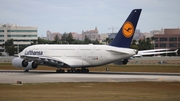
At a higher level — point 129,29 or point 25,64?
point 129,29

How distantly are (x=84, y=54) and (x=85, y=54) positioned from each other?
0.16 metres

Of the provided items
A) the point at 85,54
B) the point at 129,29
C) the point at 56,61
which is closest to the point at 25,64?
the point at 56,61

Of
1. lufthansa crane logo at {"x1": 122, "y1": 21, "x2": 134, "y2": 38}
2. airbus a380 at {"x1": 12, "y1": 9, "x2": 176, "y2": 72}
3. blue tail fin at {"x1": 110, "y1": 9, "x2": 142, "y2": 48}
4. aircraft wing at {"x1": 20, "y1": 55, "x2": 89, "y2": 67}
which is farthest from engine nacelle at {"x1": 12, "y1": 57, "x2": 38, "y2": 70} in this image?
Answer: lufthansa crane logo at {"x1": 122, "y1": 21, "x2": 134, "y2": 38}

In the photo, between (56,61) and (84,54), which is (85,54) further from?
(56,61)

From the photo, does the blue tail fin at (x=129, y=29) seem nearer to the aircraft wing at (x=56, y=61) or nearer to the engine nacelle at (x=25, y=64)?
the aircraft wing at (x=56, y=61)

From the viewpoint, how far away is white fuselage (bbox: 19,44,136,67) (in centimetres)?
6155

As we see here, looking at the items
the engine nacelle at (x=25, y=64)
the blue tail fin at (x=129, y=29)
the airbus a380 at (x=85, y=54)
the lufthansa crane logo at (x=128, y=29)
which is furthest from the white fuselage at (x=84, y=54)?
the lufthansa crane logo at (x=128, y=29)

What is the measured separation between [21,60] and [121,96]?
3548cm

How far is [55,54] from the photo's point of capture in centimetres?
6675

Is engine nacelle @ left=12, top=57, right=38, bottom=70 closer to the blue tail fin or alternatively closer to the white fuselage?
the white fuselage

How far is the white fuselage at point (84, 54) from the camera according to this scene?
61.5m

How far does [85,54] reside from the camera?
6438 cm

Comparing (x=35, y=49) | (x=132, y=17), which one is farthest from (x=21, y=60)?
(x=132, y=17)

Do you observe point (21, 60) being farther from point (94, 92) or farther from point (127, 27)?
point (94, 92)
